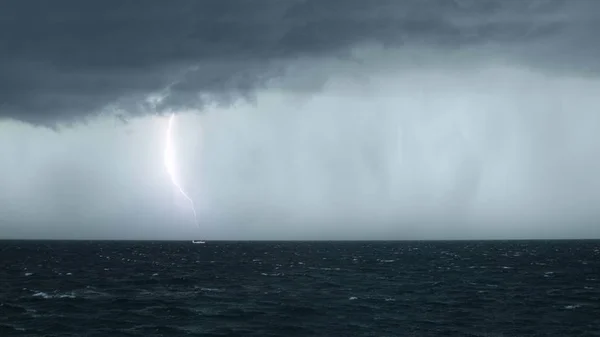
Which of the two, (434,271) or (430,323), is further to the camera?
(434,271)

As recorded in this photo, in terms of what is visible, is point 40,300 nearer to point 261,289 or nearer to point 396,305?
point 261,289

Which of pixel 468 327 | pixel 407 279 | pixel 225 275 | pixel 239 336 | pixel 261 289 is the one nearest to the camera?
pixel 239 336

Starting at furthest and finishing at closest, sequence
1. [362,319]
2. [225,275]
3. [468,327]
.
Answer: [225,275], [362,319], [468,327]

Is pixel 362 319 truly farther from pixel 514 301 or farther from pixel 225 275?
pixel 225 275

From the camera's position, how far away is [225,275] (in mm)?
91938

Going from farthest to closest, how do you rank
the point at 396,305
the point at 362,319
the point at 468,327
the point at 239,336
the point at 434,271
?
the point at 434,271 < the point at 396,305 < the point at 362,319 < the point at 468,327 < the point at 239,336

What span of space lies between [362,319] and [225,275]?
145 feet

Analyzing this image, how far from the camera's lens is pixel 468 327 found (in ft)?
157

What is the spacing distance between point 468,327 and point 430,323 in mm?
3100

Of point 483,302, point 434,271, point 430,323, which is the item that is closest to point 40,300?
point 430,323

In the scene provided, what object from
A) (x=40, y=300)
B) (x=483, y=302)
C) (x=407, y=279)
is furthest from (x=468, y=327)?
(x=40, y=300)

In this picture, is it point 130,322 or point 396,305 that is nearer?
point 130,322

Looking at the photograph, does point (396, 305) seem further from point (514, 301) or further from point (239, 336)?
point (239, 336)

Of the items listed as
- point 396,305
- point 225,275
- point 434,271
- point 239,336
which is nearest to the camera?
point 239,336
